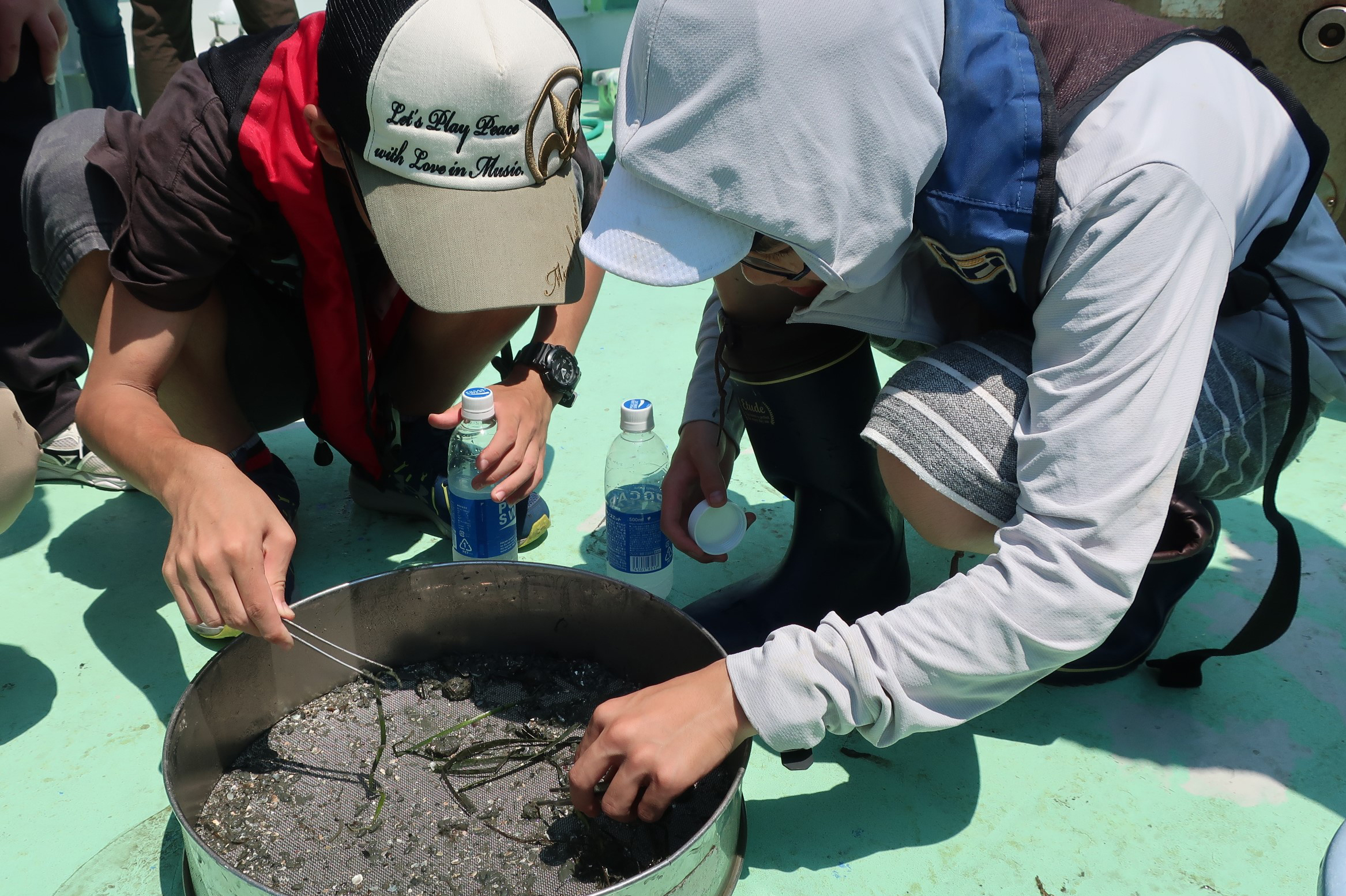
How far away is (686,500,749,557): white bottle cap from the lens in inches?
52.0

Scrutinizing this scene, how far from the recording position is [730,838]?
3.11ft

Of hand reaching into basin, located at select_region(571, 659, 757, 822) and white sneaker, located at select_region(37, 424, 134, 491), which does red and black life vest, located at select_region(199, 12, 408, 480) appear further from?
hand reaching into basin, located at select_region(571, 659, 757, 822)

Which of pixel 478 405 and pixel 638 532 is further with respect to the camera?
pixel 638 532

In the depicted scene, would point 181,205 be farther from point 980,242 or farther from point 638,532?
point 980,242

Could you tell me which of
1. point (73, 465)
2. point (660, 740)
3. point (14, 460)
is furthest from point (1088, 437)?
point (73, 465)

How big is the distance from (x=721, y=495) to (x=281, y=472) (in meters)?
0.76

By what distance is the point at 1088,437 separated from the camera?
830mm

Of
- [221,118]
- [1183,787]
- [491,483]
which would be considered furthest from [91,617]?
[1183,787]

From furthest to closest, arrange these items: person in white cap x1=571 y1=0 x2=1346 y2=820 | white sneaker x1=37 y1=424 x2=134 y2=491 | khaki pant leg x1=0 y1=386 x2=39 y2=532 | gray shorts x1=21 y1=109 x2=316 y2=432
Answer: white sneaker x1=37 y1=424 x2=134 y2=491, gray shorts x1=21 y1=109 x2=316 y2=432, khaki pant leg x1=0 y1=386 x2=39 y2=532, person in white cap x1=571 y1=0 x2=1346 y2=820

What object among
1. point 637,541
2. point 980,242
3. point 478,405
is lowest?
point 637,541

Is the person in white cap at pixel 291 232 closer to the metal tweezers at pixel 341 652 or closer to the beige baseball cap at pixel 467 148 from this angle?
the beige baseball cap at pixel 467 148

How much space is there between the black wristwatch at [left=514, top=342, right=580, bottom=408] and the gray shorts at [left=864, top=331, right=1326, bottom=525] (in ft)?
1.82

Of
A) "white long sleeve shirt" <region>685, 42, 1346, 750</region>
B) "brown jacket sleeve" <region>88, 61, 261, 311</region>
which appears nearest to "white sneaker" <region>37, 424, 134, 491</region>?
"brown jacket sleeve" <region>88, 61, 261, 311</region>

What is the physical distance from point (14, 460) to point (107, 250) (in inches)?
12.1
